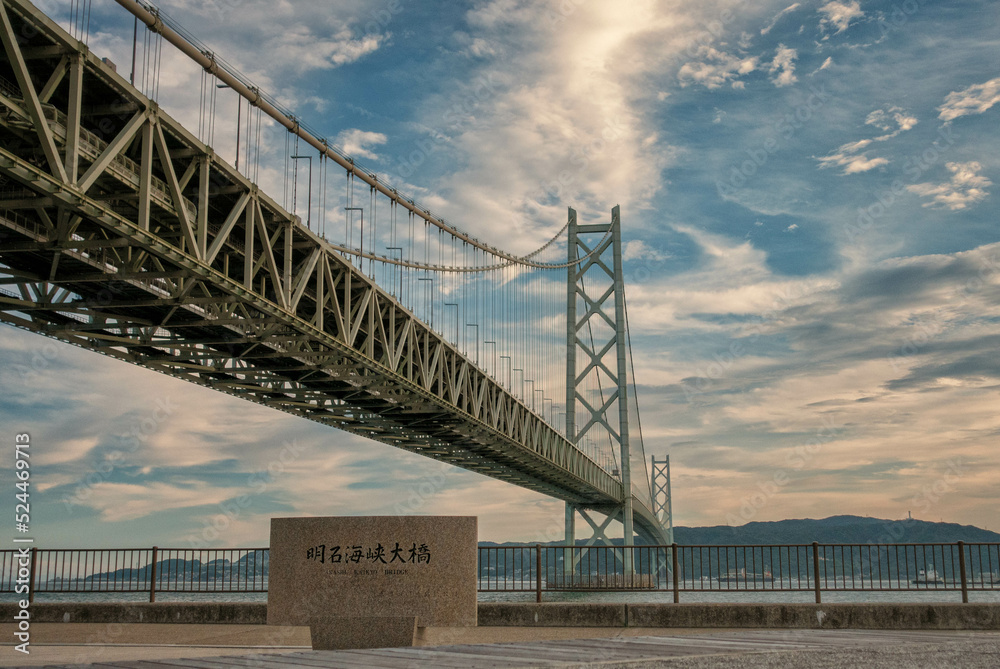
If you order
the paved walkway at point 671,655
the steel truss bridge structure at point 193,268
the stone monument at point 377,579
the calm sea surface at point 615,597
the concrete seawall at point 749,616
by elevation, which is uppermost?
the steel truss bridge structure at point 193,268

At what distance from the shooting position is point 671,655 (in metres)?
7.07

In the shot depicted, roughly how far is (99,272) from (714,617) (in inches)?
558

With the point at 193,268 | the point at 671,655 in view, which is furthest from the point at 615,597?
the point at 671,655

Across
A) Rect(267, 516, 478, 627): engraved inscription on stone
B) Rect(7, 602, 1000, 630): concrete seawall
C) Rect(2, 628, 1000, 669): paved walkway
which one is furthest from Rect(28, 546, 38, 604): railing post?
Rect(2, 628, 1000, 669): paved walkway

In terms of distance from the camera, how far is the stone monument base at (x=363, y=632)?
952 centimetres

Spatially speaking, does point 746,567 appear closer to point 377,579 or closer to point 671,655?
point 377,579

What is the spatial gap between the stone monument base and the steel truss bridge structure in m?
7.89

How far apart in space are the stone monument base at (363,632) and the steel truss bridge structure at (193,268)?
7888 millimetres

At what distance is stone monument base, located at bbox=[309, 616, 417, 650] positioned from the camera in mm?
9516

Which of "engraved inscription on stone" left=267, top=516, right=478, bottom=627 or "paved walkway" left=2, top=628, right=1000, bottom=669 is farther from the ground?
"engraved inscription on stone" left=267, top=516, right=478, bottom=627

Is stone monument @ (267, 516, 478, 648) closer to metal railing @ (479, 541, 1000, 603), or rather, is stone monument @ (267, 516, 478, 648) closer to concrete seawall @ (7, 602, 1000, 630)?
metal railing @ (479, 541, 1000, 603)

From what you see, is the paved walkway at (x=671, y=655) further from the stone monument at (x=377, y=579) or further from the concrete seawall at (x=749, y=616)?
the concrete seawall at (x=749, y=616)

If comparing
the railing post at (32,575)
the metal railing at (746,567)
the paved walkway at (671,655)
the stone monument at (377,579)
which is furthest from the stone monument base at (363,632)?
the railing post at (32,575)

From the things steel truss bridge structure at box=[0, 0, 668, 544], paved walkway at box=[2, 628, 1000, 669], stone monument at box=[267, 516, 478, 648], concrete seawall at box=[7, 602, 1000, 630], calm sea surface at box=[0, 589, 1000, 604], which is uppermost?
steel truss bridge structure at box=[0, 0, 668, 544]
